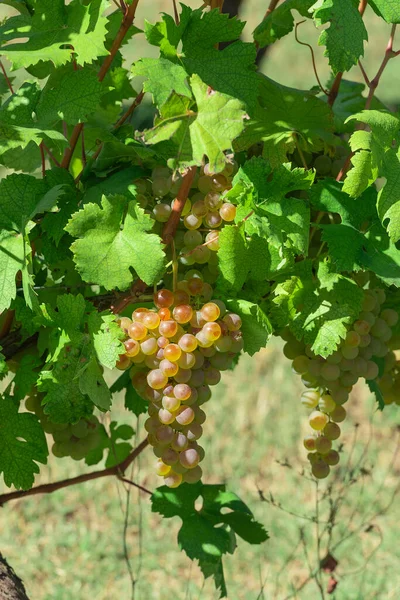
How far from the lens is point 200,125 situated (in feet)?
2.80

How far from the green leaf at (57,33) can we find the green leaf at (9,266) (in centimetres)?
20

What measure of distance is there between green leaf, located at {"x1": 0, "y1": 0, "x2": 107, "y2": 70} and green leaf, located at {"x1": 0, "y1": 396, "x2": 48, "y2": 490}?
439 millimetres

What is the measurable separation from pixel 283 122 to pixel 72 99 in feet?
0.88

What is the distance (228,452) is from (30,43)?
7.32ft

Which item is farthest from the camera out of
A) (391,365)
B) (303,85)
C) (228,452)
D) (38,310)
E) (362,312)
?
(303,85)

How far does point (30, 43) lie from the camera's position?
3.26 ft

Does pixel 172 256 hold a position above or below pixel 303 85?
above

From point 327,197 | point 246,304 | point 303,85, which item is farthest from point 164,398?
point 303,85

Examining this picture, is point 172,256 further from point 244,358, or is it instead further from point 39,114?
point 244,358

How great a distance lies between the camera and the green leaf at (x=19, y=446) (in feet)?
3.50

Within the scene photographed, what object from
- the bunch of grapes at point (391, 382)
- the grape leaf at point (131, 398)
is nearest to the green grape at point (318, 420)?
the bunch of grapes at point (391, 382)

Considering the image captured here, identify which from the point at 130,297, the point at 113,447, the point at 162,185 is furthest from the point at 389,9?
the point at 113,447

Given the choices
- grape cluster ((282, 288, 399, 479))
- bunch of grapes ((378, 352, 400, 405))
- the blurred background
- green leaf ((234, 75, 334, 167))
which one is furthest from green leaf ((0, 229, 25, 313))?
the blurred background

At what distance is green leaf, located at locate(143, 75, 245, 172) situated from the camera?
0.84m
